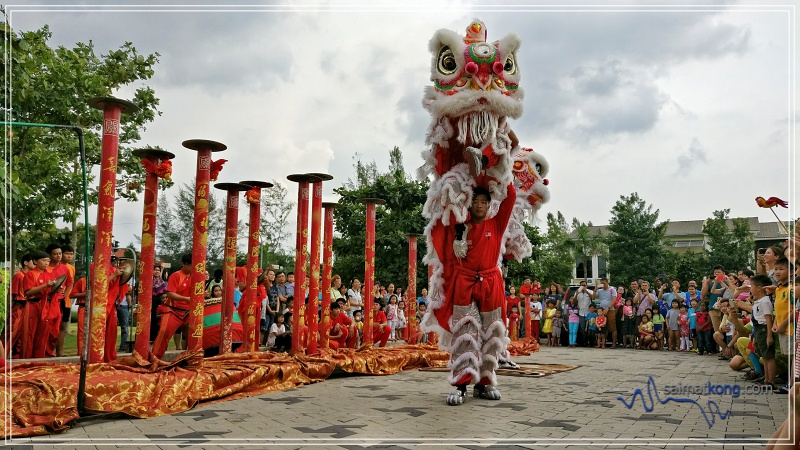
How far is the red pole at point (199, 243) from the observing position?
598 cm

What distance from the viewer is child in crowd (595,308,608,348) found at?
1320cm

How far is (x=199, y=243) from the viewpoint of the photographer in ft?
19.9

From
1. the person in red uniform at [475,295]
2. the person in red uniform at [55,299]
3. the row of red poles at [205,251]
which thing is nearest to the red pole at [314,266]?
the row of red poles at [205,251]

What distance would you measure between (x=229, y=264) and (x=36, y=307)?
2303 mm

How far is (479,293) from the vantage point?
17.6 ft

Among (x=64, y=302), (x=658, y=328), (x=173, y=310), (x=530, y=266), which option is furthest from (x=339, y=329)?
(x=530, y=266)

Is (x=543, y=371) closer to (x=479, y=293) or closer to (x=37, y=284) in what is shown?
(x=479, y=293)

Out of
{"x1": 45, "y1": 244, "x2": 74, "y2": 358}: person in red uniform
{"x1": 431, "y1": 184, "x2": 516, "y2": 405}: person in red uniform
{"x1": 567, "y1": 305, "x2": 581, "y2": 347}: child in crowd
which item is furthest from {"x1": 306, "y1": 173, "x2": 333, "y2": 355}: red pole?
{"x1": 567, "y1": 305, "x2": 581, "y2": 347}: child in crowd

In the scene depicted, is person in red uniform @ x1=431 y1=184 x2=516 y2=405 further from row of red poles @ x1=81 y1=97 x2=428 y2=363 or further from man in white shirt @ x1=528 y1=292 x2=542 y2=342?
man in white shirt @ x1=528 y1=292 x2=542 y2=342

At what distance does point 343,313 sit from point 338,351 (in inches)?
58.4

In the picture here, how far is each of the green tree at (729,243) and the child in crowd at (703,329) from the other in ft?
60.0

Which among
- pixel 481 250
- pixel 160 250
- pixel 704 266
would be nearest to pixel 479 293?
pixel 481 250

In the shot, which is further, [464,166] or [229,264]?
[229,264]

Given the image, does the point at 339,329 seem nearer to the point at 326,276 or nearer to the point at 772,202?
the point at 326,276
